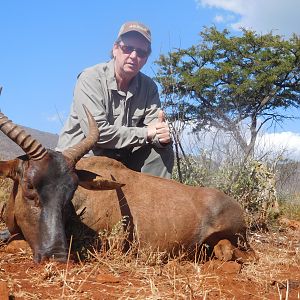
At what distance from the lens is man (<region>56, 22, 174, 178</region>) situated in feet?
20.7

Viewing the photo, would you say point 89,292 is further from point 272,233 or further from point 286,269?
point 272,233

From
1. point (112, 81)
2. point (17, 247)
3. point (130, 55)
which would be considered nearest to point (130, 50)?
point (130, 55)

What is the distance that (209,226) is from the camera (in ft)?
19.1

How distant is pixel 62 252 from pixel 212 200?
2092 millimetres

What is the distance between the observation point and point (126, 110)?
265 inches

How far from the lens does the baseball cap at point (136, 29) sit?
6.71 meters

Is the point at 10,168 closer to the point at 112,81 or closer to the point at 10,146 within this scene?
the point at 112,81

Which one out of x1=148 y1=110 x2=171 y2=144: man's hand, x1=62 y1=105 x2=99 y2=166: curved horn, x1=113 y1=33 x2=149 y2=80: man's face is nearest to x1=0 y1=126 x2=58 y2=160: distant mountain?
x1=113 y1=33 x2=149 y2=80: man's face

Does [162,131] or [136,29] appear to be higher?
[136,29]

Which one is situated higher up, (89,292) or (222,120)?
(222,120)

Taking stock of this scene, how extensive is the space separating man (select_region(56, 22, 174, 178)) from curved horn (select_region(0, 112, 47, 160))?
1463mm

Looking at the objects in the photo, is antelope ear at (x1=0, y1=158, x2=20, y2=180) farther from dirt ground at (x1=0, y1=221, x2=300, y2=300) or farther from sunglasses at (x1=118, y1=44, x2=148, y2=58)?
sunglasses at (x1=118, y1=44, x2=148, y2=58)

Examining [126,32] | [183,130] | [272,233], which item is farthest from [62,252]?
[183,130]

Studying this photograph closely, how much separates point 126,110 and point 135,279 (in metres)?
2.94
